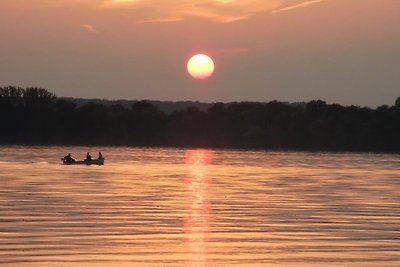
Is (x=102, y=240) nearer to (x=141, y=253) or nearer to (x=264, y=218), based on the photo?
(x=141, y=253)

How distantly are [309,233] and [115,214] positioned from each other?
30.1 feet

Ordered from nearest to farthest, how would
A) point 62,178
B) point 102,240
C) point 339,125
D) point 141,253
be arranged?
1. point 141,253
2. point 102,240
3. point 62,178
4. point 339,125

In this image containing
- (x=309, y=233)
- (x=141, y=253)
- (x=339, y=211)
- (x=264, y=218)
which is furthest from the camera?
(x=339, y=211)

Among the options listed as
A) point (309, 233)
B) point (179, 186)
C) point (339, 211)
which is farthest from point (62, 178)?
point (309, 233)

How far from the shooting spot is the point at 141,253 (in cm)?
2877

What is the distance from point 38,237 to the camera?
1243 inches

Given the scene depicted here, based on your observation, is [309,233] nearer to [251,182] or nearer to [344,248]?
[344,248]

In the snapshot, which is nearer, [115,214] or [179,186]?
[115,214]

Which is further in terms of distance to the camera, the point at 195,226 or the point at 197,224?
the point at 197,224

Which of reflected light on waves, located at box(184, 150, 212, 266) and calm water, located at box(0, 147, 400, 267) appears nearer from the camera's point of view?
calm water, located at box(0, 147, 400, 267)

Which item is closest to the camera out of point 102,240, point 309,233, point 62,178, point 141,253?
point 141,253

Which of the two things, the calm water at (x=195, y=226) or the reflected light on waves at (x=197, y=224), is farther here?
the reflected light on waves at (x=197, y=224)

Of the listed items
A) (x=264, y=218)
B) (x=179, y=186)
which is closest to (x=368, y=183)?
(x=179, y=186)

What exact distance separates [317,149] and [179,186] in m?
133
